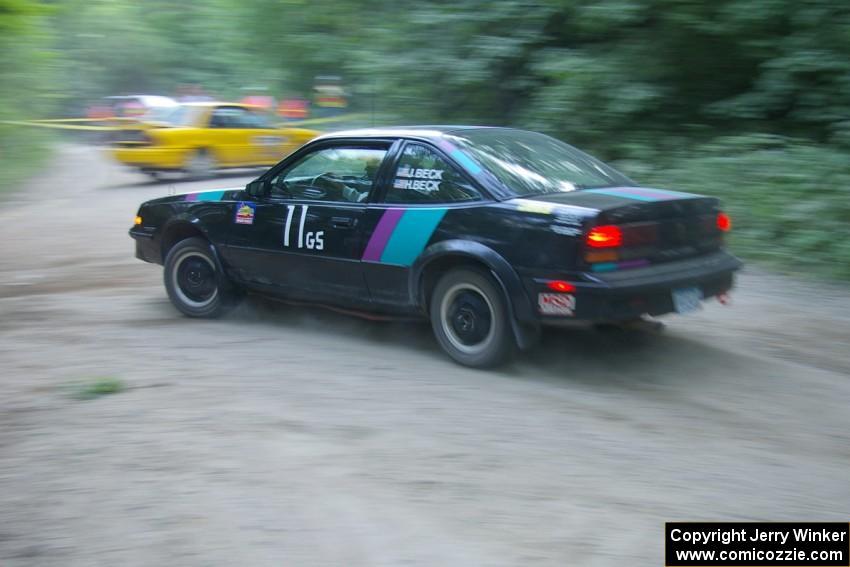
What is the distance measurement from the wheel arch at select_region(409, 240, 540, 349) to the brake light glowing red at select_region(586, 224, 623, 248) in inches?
21.0

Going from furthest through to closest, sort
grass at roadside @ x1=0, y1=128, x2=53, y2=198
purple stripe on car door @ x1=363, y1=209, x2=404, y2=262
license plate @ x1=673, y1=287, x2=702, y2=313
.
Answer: grass at roadside @ x1=0, y1=128, x2=53, y2=198, purple stripe on car door @ x1=363, y1=209, x2=404, y2=262, license plate @ x1=673, y1=287, x2=702, y2=313

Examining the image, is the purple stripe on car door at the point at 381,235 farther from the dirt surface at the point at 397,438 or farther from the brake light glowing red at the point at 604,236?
the brake light glowing red at the point at 604,236

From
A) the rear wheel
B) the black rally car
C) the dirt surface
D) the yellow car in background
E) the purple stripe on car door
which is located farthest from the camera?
the rear wheel

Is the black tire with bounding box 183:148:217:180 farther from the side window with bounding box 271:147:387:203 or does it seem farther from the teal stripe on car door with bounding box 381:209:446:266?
the teal stripe on car door with bounding box 381:209:446:266

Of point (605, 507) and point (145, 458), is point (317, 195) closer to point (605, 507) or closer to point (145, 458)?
point (145, 458)

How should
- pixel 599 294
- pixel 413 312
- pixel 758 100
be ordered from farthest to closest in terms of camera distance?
pixel 758 100, pixel 413 312, pixel 599 294

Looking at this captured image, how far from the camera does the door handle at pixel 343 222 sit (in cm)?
644

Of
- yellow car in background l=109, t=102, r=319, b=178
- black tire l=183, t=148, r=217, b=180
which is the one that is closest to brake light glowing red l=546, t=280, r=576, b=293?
yellow car in background l=109, t=102, r=319, b=178

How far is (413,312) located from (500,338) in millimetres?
790

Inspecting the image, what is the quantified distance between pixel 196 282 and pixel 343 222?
1827mm

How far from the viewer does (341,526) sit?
12.6ft

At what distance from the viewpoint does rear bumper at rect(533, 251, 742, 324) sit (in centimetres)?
529

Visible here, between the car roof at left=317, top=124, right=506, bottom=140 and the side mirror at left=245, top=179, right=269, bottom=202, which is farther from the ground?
the car roof at left=317, top=124, right=506, bottom=140

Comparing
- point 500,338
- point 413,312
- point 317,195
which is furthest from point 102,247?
point 500,338
